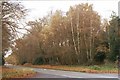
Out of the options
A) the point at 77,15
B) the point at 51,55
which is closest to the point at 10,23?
the point at 77,15

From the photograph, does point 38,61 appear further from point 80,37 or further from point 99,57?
point 99,57

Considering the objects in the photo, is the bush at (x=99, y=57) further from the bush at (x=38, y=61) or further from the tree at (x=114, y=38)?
the bush at (x=38, y=61)

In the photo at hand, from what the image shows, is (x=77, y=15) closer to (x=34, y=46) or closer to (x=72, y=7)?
(x=72, y=7)

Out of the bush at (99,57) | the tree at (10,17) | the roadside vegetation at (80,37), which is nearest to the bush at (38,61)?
the roadside vegetation at (80,37)

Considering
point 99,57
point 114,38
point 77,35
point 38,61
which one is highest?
point 77,35

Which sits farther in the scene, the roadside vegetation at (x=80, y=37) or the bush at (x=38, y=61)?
the bush at (x=38, y=61)

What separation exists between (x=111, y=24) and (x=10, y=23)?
101ft

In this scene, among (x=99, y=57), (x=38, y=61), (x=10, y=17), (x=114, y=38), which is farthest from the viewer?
(x=38, y=61)

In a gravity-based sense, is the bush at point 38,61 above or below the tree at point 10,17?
below

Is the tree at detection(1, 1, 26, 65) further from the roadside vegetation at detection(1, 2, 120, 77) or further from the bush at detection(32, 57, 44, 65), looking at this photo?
the bush at detection(32, 57, 44, 65)

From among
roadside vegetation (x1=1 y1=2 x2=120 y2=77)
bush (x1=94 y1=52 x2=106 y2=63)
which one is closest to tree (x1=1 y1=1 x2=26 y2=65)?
roadside vegetation (x1=1 y1=2 x2=120 y2=77)

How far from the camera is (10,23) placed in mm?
20359

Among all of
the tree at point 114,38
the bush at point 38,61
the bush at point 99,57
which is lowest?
the bush at point 38,61

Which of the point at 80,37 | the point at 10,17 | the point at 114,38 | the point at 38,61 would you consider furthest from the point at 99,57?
the point at 10,17
